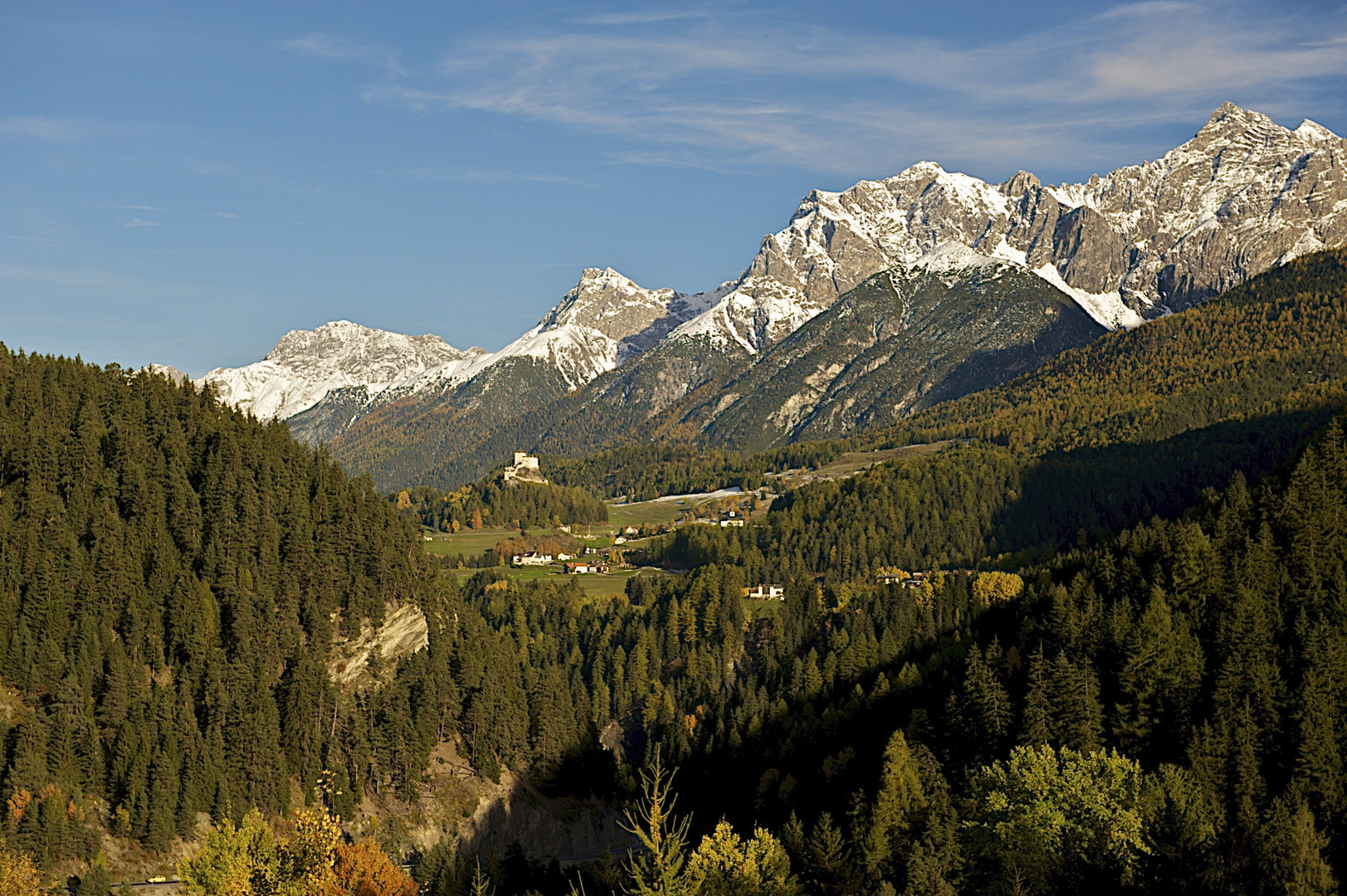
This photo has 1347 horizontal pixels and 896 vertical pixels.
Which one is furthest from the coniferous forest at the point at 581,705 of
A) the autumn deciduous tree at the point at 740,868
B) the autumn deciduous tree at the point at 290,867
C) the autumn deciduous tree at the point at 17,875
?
the autumn deciduous tree at the point at 17,875

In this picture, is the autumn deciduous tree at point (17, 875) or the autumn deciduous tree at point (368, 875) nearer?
the autumn deciduous tree at point (17, 875)

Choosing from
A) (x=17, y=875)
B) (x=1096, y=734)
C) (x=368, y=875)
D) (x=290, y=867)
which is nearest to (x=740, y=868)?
(x=368, y=875)

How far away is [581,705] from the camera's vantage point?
591 feet

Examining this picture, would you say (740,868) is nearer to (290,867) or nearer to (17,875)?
(290,867)

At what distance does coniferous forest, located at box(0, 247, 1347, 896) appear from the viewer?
94.2 meters

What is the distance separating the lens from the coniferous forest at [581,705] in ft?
309

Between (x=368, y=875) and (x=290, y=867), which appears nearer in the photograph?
(x=290, y=867)

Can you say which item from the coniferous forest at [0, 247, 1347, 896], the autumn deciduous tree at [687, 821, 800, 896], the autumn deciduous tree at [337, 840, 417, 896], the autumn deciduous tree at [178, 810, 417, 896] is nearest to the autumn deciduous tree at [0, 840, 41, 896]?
the coniferous forest at [0, 247, 1347, 896]

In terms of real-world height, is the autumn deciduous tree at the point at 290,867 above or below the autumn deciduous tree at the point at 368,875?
above

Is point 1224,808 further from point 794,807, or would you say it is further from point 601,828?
point 601,828

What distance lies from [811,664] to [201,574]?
7738 centimetres

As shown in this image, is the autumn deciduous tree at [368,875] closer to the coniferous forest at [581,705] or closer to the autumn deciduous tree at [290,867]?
the autumn deciduous tree at [290,867]

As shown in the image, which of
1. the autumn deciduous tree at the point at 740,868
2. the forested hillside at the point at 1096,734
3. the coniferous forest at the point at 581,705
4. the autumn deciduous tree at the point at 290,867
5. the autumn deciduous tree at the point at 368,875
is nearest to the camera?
the autumn deciduous tree at the point at 740,868

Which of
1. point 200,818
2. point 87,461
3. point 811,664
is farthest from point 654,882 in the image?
point 811,664
